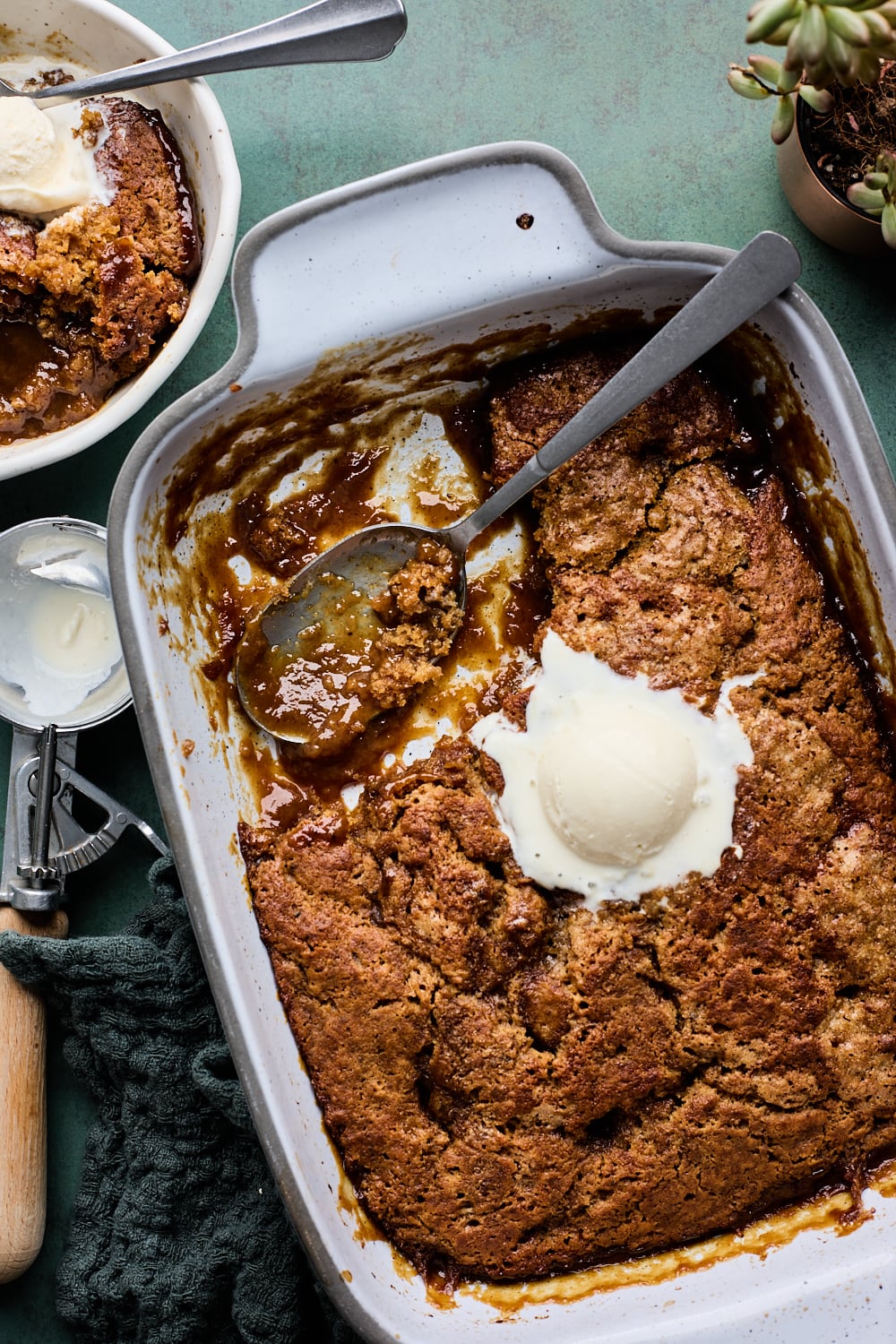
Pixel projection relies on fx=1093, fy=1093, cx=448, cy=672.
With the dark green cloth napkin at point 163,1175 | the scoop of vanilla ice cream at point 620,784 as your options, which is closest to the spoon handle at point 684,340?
the scoop of vanilla ice cream at point 620,784

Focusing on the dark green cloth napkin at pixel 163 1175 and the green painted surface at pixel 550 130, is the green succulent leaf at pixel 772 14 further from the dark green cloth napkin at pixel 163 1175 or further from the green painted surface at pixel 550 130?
the dark green cloth napkin at pixel 163 1175

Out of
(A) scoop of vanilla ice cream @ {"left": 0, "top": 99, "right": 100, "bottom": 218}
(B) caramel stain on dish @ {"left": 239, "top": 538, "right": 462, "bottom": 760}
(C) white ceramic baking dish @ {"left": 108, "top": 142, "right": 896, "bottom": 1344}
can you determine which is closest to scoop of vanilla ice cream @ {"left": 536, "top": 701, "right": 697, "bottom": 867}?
(B) caramel stain on dish @ {"left": 239, "top": 538, "right": 462, "bottom": 760}

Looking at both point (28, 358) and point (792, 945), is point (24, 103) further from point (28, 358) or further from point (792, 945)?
point (792, 945)

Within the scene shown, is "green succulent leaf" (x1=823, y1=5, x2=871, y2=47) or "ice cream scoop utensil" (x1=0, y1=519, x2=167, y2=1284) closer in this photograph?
"green succulent leaf" (x1=823, y1=5, x2=871, y2=47)

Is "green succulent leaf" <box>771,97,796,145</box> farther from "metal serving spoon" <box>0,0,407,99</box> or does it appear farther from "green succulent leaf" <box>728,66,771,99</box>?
"metal serving spoon" <box>0,0,407,99</box>

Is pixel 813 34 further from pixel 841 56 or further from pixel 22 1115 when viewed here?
pixel 22 1115

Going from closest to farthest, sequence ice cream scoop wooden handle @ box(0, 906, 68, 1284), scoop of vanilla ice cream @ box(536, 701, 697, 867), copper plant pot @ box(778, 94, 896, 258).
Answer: scoop of vanilla ice cream @ box(536, 701, 697, 867) → copper plant pot @ box(778, 94, 896, 258) → ice cream scoop wooden handle @ box(0, 906, 68, 1284)
